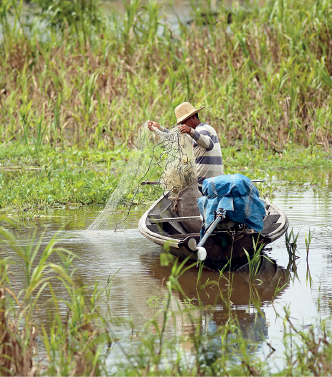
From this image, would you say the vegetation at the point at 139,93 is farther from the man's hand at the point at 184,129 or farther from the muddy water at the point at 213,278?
the man's hand at the point at 184,129

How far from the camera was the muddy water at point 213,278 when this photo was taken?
486 centimetres

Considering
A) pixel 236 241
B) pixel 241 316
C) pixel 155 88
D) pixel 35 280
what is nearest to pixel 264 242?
pixel 236 241

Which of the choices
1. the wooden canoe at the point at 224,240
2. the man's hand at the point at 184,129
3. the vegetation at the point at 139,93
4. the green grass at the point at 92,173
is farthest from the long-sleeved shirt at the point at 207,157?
the vegetation at the point at 139,93

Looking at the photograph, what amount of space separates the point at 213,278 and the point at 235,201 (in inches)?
28.8

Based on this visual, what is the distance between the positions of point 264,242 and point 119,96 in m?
9.16

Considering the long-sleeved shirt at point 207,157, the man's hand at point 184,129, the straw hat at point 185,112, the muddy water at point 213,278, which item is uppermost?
the straw hat at point 185,112

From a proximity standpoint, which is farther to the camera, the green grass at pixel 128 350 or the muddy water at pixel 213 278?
the muddy water at pixel 213 278

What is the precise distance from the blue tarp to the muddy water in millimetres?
526

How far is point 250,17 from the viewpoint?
16016 millimetres

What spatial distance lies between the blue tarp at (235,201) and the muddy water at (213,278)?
53 cm

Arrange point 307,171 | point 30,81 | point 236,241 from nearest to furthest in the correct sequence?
point 236,241
point 307,171
point 30,81

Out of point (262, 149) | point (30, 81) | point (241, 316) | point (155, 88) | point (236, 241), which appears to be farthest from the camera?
point (30, 81)

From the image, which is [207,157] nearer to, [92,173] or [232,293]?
[232,293]

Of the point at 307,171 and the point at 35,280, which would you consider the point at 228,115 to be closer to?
the point at 307,171
